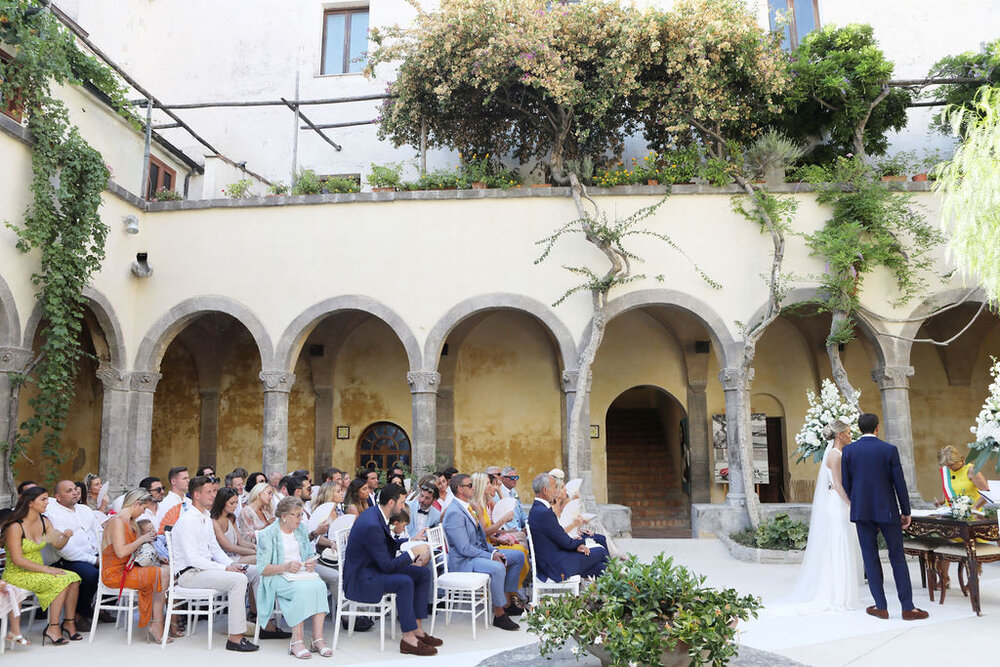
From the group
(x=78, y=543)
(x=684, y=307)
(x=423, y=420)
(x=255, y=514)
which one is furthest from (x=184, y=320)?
(x=684, y=307)

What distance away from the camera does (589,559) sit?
629 cm

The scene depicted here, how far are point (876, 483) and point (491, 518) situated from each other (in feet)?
11.2

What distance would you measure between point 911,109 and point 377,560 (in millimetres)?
13126

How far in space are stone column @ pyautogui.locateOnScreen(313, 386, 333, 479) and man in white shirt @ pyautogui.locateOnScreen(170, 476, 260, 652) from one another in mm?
8656

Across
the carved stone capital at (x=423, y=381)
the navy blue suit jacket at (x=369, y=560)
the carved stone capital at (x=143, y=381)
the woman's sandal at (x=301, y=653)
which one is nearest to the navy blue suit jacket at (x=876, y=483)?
the navy blue suit jacket at (x=369, y=560)

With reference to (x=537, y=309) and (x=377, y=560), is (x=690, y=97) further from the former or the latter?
(x=377, y=560)

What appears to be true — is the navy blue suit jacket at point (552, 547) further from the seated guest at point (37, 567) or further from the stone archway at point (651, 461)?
the stone archway at point (651, 461)

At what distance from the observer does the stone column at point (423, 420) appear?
1118 cm

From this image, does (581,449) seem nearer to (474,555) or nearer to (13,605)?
(474,555)

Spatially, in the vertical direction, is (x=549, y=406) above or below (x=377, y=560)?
above

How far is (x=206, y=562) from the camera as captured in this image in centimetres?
580

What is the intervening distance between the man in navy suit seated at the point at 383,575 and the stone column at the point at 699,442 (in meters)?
8.95

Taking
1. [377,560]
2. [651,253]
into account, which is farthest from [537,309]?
[377,560]

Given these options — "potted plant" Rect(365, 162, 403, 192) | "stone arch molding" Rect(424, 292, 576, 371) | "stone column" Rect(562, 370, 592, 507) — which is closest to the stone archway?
"stone column" Rect(562, 370, 592, 507)
